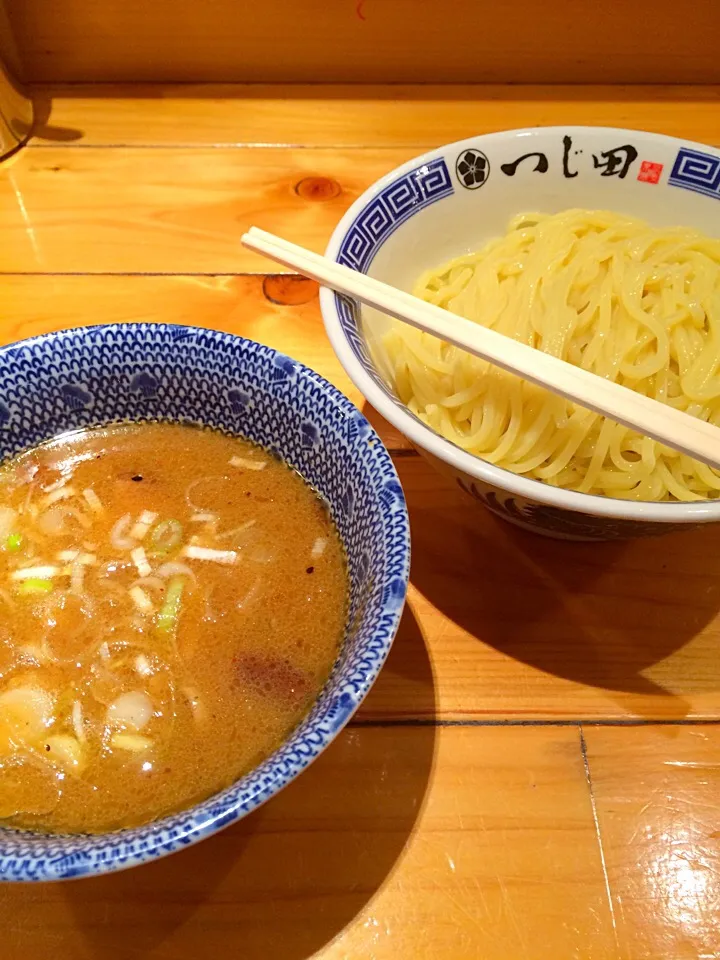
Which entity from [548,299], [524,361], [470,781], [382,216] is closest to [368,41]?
[382,216]

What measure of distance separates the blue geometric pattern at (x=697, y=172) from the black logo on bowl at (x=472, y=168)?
0.39 metres

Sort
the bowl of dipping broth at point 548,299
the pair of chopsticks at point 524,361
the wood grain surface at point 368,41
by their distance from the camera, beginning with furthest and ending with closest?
the wood grain surface at point 368,41 < the bowl of dipping broth at point 548,299 < the pair of chopsticks at point 524,361

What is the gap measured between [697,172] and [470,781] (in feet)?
Answer: 4.17

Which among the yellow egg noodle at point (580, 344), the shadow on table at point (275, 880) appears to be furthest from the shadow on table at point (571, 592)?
the shadow on table at point (275, 880)

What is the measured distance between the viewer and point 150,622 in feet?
3.46

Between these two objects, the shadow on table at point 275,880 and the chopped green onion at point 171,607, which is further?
the chopped green onion at point 171,607

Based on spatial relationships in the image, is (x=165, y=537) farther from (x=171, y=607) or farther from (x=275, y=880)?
(x=275, y=880)

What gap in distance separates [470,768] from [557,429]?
0.58 metres

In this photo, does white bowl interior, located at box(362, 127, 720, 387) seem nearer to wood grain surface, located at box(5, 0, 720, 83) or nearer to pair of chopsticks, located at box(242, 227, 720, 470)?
pair of chopsticks, located at box(242, 227, 720, 470)

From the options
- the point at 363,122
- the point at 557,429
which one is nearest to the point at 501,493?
the point at 557,429

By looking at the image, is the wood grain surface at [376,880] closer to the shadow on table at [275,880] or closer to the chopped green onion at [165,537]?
the shadow on table at [275,880]

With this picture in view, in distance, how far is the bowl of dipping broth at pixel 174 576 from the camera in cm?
88

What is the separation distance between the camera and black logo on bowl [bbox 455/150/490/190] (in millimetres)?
1522

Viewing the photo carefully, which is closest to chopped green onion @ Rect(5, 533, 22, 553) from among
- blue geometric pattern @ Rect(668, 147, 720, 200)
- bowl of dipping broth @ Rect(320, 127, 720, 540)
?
bowl of dipping broth @ Rect(320, 127, 720, 540)
